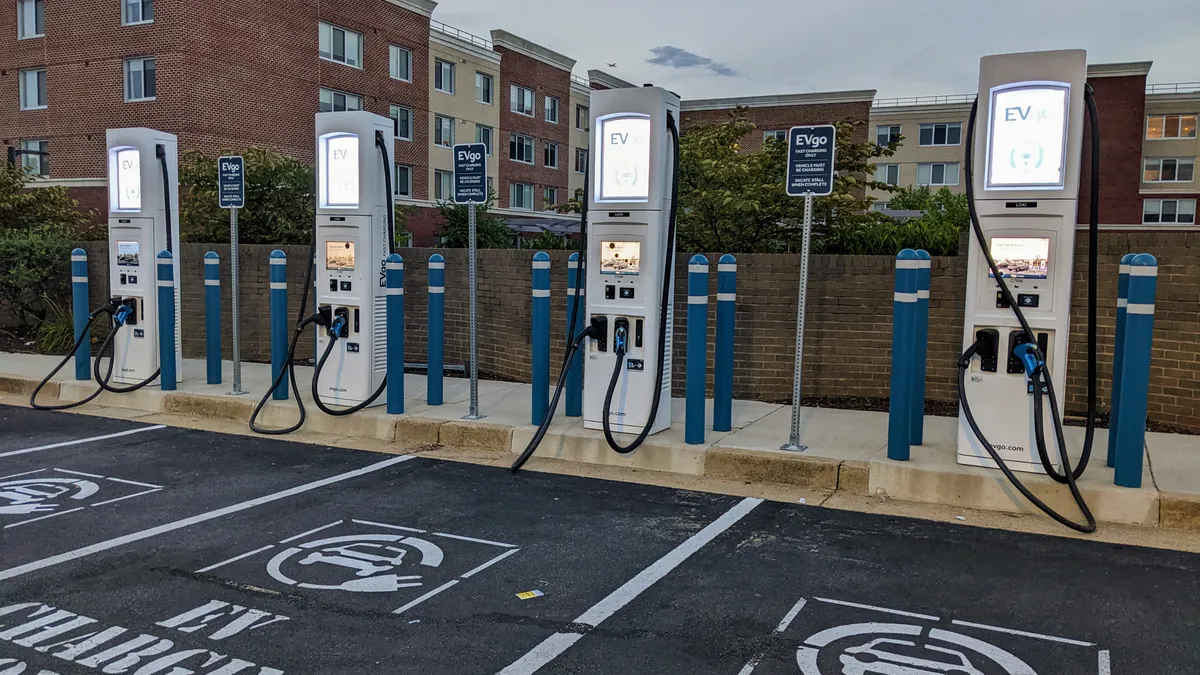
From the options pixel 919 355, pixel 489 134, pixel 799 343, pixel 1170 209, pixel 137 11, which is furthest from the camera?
pixel 1170 209

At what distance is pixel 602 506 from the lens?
21.1ft

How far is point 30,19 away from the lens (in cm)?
3225

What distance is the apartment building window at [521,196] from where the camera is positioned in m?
47.3

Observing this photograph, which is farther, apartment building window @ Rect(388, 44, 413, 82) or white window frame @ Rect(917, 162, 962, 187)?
white window frame @ Rect(917, 162, 962, 187)

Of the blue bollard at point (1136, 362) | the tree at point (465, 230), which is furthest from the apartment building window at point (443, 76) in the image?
the blue bollard at point (1136, 362)

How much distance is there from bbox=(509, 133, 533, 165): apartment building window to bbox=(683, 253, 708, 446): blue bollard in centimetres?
4019

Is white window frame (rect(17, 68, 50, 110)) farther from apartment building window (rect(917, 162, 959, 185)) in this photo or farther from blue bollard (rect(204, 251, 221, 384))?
apartment building window (rect(917, 162, 959, 185))

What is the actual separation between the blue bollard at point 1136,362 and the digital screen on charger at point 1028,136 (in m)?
0.82

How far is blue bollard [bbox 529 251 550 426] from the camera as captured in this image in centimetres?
825

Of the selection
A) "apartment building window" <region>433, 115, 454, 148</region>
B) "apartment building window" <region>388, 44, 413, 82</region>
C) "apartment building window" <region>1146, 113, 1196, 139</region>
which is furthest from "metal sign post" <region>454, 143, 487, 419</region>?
"apartment building window" <region>1146, 113, 1196, 139</region>

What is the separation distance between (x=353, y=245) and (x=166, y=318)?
2.67 m

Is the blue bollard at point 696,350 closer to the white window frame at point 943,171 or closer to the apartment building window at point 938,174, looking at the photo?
the white window frame at point 943,171

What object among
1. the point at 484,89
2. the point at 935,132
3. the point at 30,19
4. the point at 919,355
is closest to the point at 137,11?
the point at 30,19

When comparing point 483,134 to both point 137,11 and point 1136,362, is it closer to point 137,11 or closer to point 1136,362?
point 137,11
